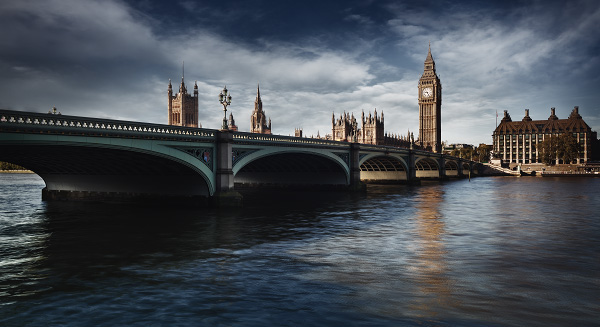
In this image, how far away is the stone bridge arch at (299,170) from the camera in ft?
170

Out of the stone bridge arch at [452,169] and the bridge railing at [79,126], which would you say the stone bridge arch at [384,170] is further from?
the bridge railing at [79,126]

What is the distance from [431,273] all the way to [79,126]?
20444 millimetres

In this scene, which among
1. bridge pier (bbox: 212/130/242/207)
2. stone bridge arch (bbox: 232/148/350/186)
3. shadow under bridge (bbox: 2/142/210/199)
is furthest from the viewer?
stone bridge arch (bbox: 232/148/350/186)

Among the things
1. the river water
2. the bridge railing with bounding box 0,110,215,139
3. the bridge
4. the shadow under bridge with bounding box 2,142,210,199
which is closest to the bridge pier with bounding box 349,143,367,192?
the bridge

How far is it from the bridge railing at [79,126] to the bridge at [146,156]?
41mm

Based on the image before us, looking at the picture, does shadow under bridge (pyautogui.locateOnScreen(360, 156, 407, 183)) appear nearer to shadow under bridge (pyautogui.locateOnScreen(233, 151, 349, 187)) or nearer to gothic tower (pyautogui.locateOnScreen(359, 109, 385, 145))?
shadow under bridge (pyautogui.locateOnScreen(233, 151, 349, 187))

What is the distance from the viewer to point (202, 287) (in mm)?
13031

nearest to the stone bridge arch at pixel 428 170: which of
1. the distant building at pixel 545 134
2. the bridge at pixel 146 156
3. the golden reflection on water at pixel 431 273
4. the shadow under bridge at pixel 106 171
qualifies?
the bridge at pixel 146 156

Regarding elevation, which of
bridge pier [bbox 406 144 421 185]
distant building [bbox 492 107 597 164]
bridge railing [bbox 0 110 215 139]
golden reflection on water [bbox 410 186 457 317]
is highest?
distant building [bbox 492 107 597 164]

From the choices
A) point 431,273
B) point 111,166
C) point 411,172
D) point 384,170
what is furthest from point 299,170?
point 431,273

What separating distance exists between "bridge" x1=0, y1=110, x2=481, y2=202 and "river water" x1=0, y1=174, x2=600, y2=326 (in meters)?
4.69

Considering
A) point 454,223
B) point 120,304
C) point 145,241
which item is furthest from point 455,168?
point 120,304

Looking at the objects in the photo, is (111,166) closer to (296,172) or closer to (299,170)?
(299,170)

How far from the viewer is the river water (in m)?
10.5
